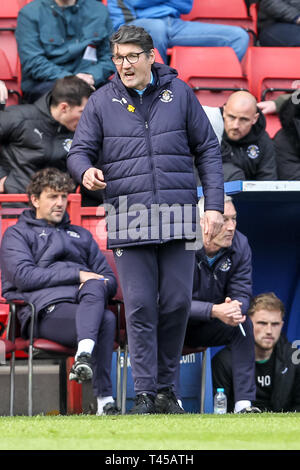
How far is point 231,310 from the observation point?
634cm

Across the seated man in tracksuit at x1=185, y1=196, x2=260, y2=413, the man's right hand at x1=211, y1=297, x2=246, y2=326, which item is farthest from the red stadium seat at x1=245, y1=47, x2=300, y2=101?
the man's right hand at x1=211, y1=297, x2=246, y2=326

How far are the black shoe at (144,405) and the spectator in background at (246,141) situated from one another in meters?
2.97

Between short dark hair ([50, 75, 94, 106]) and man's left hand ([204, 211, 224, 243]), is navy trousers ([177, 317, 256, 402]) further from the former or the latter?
short dark hair ([50, 75, 94, 106])

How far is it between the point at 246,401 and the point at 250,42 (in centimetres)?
475

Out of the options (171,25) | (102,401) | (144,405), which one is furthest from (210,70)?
(144,405)

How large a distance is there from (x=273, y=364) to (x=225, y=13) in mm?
4284

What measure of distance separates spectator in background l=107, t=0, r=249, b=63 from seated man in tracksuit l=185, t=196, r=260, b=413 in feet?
9.59

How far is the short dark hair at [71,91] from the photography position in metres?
7.32

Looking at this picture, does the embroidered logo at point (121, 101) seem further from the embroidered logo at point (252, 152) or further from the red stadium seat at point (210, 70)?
the red stadium seat at point (210, 70)

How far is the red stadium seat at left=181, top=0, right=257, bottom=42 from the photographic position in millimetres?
9945

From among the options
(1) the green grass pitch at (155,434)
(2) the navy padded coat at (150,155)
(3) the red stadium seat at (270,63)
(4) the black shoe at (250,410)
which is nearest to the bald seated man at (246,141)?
(3) the red stadium seat at (270,63)

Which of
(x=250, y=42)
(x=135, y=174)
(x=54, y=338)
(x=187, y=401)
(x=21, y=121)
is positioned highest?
(x=250, y=42)
